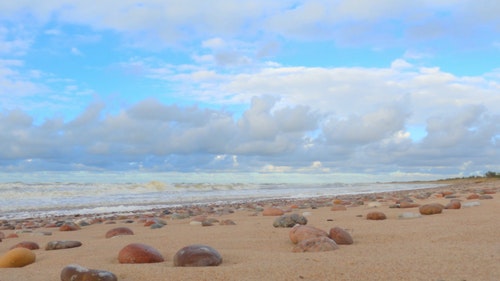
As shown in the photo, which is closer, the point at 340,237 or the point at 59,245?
the point at 340,237

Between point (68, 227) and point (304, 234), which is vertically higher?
point (304, 234)

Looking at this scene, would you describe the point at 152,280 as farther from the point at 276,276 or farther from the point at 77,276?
the point at 276,276

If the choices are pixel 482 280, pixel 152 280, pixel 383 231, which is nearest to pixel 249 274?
pixel 152 280

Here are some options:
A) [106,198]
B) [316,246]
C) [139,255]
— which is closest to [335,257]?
[316,246]

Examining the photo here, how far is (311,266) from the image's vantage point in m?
2.53

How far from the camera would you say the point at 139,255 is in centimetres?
299

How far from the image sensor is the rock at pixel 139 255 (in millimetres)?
2977

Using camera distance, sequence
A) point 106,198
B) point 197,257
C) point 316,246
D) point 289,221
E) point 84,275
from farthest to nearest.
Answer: point 106,198 → point 289,221 → point 316,246 → point 197,257 → point 84,275

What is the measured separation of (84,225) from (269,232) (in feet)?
14.4

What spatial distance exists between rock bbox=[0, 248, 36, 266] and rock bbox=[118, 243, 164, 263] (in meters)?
0.77

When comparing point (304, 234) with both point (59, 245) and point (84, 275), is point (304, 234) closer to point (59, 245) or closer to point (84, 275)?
point (84, 275)

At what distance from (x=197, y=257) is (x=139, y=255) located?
0.49 metres

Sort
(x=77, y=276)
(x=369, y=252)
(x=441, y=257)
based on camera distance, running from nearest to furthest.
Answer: (x=77, y=276), (x=441, y=257), (x=369, y=252)

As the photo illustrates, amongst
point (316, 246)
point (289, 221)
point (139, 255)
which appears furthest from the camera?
point (289, 221)
